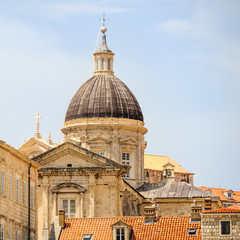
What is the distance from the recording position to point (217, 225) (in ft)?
185

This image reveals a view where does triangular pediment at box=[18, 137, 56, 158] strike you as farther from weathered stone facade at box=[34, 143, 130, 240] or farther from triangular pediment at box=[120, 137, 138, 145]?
weathered stone facade at box=[34, 143, 130, 240]

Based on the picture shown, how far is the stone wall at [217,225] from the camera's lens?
55.9 m

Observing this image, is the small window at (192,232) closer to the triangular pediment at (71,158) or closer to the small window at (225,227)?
the small window at (225,227)

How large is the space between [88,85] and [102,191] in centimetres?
1728

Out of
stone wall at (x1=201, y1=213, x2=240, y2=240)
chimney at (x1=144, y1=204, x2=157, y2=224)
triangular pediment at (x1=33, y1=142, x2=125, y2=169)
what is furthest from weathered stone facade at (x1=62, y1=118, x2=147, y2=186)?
stone wall at (x1=201, y1=213, x2=240, y2=240)

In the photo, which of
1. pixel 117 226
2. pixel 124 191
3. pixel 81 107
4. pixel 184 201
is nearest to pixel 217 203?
pixel 184 201

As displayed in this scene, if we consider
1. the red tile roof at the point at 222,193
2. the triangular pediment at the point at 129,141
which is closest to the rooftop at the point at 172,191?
the triangular pediment at the point at 129,141

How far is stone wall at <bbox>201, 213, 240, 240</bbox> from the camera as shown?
183 ft

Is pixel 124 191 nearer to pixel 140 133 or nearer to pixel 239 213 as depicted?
pixel 140 133

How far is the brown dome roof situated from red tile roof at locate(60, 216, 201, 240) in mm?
28603

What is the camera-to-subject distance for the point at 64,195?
251 feet

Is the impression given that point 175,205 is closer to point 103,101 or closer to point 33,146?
point 103,101

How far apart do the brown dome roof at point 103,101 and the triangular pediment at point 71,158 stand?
12740 millimetres

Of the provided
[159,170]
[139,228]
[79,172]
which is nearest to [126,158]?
[79,172]
